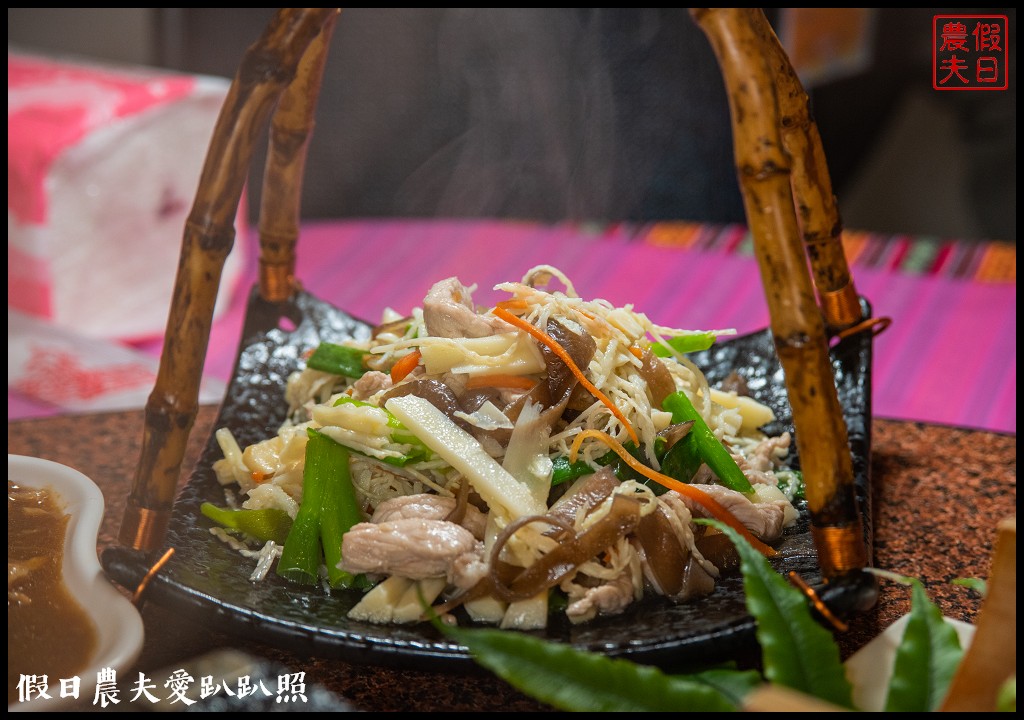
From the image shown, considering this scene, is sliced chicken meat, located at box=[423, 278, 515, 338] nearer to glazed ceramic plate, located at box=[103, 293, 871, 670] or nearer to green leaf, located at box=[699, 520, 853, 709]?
glazed ceramic plate, located at box=[103, 293, 871, 670]

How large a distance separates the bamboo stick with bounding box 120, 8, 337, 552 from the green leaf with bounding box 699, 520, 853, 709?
747 mm

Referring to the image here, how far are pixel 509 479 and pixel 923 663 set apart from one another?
0.54m

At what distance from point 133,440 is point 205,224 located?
3.38 feet

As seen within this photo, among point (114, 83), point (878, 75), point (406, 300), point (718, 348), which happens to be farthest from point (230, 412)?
point (878, 75)

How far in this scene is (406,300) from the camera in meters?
3.07

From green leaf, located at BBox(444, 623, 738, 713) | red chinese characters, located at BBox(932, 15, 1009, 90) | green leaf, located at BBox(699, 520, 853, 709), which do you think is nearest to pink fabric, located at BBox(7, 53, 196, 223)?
red chinese characters, located at BBox(932, 15, 1009, 90)

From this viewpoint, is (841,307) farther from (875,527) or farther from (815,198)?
(875,527)

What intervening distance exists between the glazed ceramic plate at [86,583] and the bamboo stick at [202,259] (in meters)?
0.06

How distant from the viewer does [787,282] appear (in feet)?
3.80

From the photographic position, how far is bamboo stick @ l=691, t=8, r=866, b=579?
111 centimetres

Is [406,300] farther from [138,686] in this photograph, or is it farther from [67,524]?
[138,686]

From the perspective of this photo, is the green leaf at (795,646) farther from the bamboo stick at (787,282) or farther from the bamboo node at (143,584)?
the bamboo node at (143,584)

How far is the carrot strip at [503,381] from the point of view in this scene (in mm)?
1443

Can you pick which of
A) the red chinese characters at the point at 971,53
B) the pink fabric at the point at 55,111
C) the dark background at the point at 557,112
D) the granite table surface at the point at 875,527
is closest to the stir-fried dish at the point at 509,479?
the granite table surface at the point at 875,527
